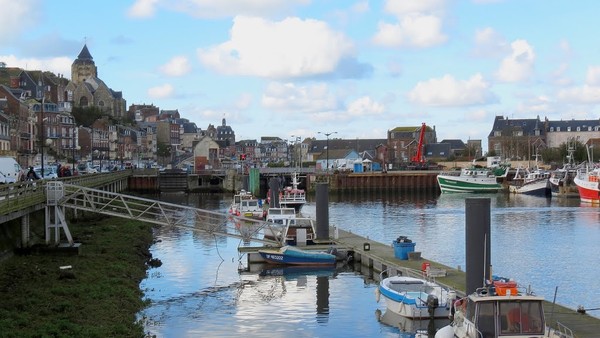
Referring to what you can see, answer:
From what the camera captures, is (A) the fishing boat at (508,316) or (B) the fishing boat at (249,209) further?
(B) the fishing boat at (249,209)

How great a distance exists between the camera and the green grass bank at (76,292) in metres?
26.1

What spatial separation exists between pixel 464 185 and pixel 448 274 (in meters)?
102

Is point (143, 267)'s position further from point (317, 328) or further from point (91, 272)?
point (317, 328)

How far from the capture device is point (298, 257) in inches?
1889

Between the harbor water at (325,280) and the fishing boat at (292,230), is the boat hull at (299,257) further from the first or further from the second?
the fishing boat at (292,230)

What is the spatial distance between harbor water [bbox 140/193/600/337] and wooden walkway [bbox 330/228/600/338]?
1.38 metres

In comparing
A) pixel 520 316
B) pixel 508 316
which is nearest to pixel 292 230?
pixel 508 316

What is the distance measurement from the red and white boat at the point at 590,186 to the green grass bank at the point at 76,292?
7609 centimetres

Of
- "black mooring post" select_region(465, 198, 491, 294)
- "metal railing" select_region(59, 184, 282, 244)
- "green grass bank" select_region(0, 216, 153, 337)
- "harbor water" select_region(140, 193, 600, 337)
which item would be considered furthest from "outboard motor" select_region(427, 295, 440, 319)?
"metal railing" select_region(59, 184, 282, 244)

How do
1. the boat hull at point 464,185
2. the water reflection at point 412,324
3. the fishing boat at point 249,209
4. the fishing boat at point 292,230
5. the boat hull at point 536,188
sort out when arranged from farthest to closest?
the boat hull at point 464,185 < the boat hull at point 536,188 < the fishing boat at point 249,209 < the fishing boat at point 292,230 < the water reflection at point 412,324

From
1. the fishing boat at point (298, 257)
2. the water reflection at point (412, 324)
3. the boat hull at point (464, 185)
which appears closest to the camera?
the water reflection at point (412, 324)

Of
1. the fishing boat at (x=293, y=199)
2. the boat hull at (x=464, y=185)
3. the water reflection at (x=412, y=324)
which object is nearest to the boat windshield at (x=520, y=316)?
the water reflection at (x=412, y=324)

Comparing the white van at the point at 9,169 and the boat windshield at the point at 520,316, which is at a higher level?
the white van at the point at 9,169

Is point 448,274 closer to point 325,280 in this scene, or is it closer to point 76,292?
point 325,280
